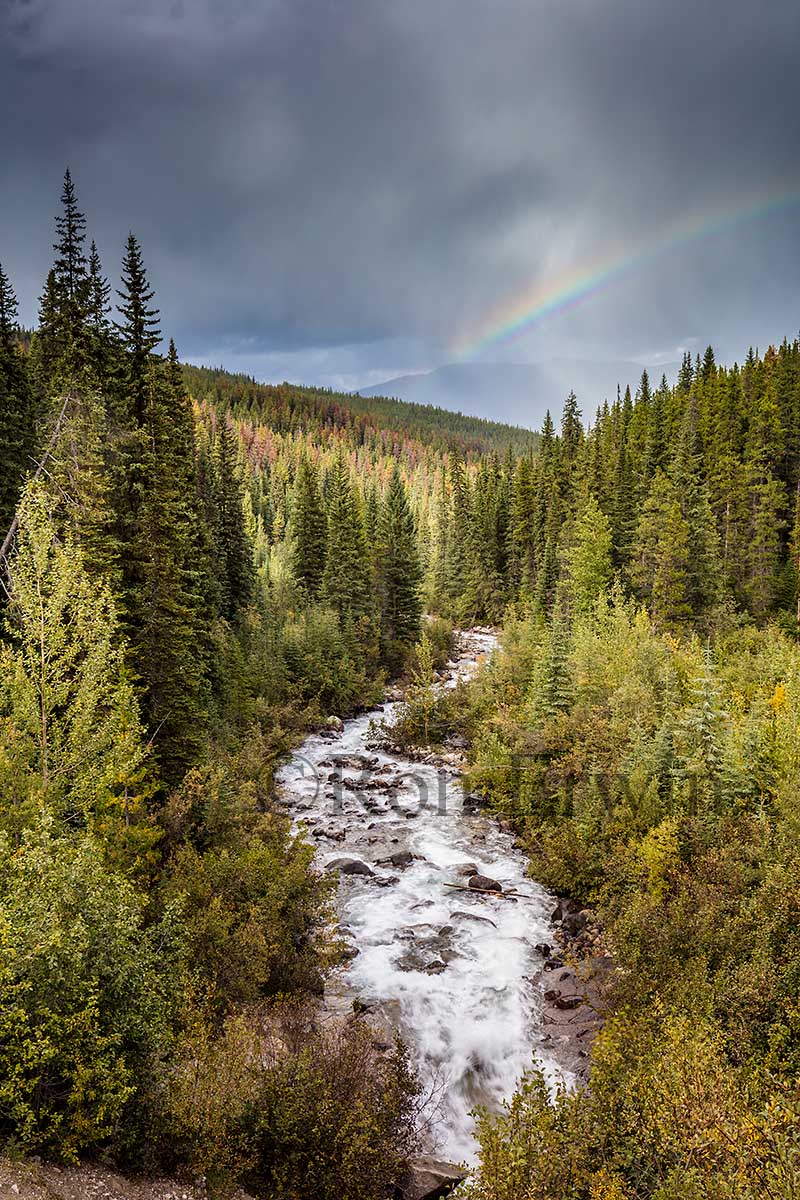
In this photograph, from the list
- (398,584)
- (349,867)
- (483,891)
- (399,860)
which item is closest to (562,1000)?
(483,891)

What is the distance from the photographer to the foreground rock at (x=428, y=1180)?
1031 centimetres

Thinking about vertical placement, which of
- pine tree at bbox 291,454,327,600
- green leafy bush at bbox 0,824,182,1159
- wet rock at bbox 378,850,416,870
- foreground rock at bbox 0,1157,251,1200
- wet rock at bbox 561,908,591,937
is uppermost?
pine tree at bbox 291,454,327,600

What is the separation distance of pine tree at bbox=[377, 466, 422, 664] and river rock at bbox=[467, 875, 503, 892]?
33.4 metres

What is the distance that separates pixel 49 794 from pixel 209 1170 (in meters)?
7.03

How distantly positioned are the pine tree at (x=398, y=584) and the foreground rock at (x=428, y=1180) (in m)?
43.5

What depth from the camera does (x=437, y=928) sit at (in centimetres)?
1919

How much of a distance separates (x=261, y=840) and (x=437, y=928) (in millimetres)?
5981

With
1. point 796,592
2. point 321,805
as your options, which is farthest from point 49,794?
point 796,592

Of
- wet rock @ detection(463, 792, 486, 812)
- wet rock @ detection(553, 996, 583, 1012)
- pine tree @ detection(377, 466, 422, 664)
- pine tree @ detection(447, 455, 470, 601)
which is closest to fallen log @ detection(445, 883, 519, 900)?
wet rock @ detection(553, 996, 583, 1012)

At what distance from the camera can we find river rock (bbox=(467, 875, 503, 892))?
69.1ft

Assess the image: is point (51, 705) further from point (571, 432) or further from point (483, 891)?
point (571, 432)

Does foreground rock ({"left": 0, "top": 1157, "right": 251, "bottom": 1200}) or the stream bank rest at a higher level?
foreground rock ({"left": 0, "top": 1157, "right": 251, "bottom": 1200})

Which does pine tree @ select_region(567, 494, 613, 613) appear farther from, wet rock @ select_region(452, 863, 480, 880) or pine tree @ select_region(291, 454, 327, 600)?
wet rock @ select_region(452, 863, 480, 880)

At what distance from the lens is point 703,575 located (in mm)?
43156
